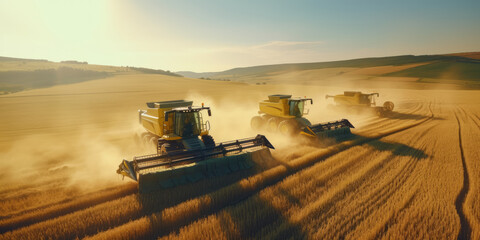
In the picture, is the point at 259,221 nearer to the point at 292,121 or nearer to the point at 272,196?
the point at 272,196

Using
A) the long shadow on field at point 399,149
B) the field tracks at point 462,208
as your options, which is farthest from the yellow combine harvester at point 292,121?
the field tracks at point 462,208

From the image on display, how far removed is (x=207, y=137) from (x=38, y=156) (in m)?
7.52

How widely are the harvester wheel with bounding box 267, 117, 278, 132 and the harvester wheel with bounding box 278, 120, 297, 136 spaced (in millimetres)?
650

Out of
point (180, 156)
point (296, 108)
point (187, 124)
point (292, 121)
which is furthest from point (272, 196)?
point (296, 108)

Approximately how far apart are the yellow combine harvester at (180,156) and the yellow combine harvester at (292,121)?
349cm

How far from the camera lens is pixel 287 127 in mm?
12297

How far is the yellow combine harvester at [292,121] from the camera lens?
39.0 ft

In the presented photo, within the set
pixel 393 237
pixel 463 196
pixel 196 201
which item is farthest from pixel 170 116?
pixel 463 196

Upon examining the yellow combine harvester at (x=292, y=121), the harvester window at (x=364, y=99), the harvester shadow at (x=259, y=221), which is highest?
the harvester window at (x=364, y=99)

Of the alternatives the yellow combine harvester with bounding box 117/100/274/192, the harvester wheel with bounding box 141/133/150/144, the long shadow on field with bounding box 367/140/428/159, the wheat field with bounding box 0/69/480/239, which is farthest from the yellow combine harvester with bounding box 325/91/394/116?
the harvester wheel with bounding box 141/133/150/144

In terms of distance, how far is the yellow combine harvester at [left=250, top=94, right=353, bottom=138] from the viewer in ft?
39.0

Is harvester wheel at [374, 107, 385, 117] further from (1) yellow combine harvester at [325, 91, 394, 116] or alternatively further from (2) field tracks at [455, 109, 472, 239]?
(2) field tracks at [455, 109, 472, 239]

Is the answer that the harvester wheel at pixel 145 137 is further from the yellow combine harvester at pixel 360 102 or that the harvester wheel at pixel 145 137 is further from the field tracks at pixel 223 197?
the yellow combine harvester at pixel 360 102

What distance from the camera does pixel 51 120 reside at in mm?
17000
